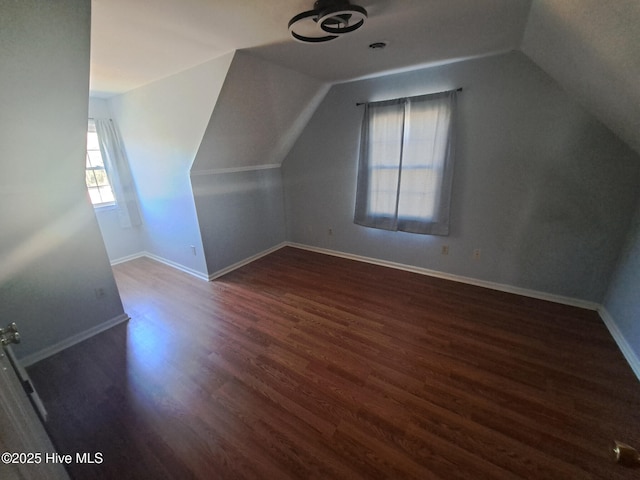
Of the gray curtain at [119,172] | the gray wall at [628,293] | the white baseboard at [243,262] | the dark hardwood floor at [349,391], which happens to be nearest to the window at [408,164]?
the dark hardwood floor at [349,391]

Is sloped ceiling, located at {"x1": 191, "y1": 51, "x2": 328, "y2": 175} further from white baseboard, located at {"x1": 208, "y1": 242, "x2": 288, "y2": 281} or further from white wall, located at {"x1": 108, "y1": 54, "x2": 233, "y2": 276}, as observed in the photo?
white baseboard, located at {"x1": 208, "y1": 242, "x2": 288, "y2": 281}

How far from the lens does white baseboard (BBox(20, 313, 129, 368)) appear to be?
197 centimetres

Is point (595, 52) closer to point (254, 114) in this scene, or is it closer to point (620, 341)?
point (620, 341)

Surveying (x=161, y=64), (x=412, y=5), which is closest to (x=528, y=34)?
(x=412, y=5)

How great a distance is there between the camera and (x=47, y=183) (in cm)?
194

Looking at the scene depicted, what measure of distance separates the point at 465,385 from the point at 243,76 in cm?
295

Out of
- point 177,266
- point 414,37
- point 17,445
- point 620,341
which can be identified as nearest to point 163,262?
point 177,266

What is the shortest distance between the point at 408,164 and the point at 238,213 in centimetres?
227

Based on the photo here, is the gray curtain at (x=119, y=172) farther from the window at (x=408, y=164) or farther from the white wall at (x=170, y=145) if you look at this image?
the window at (x=408, y=164)

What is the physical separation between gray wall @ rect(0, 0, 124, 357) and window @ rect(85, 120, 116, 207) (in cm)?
174

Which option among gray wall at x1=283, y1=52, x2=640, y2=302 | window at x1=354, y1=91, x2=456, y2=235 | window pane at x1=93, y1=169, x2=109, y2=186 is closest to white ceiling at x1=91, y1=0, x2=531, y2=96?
gray wall at x1=283, y1=52, x2=640, y2=302

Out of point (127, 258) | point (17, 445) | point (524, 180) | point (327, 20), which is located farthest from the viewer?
point (127, 258)

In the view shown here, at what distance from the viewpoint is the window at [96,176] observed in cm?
349

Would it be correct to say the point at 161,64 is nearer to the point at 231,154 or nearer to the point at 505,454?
the point at 231,154
